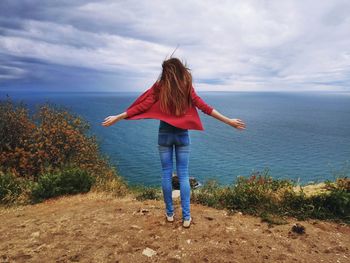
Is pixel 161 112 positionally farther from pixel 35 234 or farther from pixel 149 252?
pixel 35 234

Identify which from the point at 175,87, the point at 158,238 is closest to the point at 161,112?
the point at 175,87

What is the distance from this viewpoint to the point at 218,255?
4715 millimetres

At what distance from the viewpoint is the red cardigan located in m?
5.23

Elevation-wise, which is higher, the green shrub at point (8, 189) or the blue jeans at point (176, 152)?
the blue jeans at point (176, 152)

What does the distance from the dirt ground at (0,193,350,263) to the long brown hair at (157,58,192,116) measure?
2250mm

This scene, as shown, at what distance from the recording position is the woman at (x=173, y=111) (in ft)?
17.1

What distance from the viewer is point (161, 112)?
210 inches

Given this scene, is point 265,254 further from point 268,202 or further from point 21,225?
point 21,225

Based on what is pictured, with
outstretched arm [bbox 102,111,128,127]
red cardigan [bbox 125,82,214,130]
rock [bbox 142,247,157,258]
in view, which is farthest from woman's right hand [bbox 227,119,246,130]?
rock [bbox 142,247,157,258]

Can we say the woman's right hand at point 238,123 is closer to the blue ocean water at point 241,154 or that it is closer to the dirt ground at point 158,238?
the dirt ground at point 158,238

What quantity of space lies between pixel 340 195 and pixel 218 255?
3217 mm

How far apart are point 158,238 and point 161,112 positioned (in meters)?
2.22

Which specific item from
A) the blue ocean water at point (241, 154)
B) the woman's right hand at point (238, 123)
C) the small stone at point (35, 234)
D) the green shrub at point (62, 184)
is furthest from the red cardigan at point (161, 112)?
the blue ocean water at point (241, 154)

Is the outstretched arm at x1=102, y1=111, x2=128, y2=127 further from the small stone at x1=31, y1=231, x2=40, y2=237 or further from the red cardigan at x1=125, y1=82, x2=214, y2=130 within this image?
the small stone at x1=31, y1=231, x2=40, y2=237
